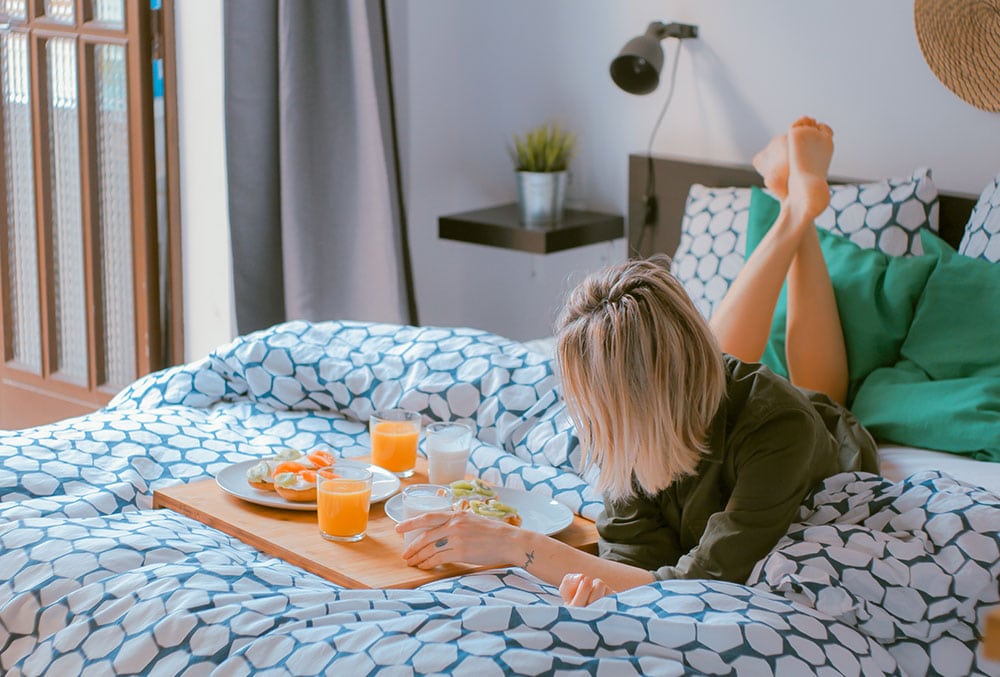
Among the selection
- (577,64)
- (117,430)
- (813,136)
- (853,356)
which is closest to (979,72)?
(813,136)

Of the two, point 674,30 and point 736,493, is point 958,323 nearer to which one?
point 736,493

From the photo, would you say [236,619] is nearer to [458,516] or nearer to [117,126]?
[458,516]

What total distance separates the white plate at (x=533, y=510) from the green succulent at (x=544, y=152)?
5.19 ft

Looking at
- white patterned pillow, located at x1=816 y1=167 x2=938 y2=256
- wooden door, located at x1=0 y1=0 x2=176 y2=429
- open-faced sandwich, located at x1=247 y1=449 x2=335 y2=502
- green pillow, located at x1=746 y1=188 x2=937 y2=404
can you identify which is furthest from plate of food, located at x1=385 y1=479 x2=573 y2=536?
wooden door, located at x1=0 y1=0 x2=176 y2=429

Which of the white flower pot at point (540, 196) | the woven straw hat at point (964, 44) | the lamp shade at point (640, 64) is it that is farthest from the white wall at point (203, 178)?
the woven straw hat at point (964, 44)

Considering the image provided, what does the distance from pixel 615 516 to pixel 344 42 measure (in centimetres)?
197

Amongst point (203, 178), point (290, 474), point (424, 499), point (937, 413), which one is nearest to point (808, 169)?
point (937, 413)

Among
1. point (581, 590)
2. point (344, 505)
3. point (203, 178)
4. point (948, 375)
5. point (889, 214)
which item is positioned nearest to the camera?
point (581, 590)

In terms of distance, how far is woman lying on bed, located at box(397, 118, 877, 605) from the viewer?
5.40 ft

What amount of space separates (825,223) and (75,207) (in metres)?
2.02

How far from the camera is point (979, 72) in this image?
8.97 feet

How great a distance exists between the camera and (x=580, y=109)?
355 centimetres

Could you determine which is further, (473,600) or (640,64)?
(640,64)

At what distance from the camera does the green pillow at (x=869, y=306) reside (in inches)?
97.5
